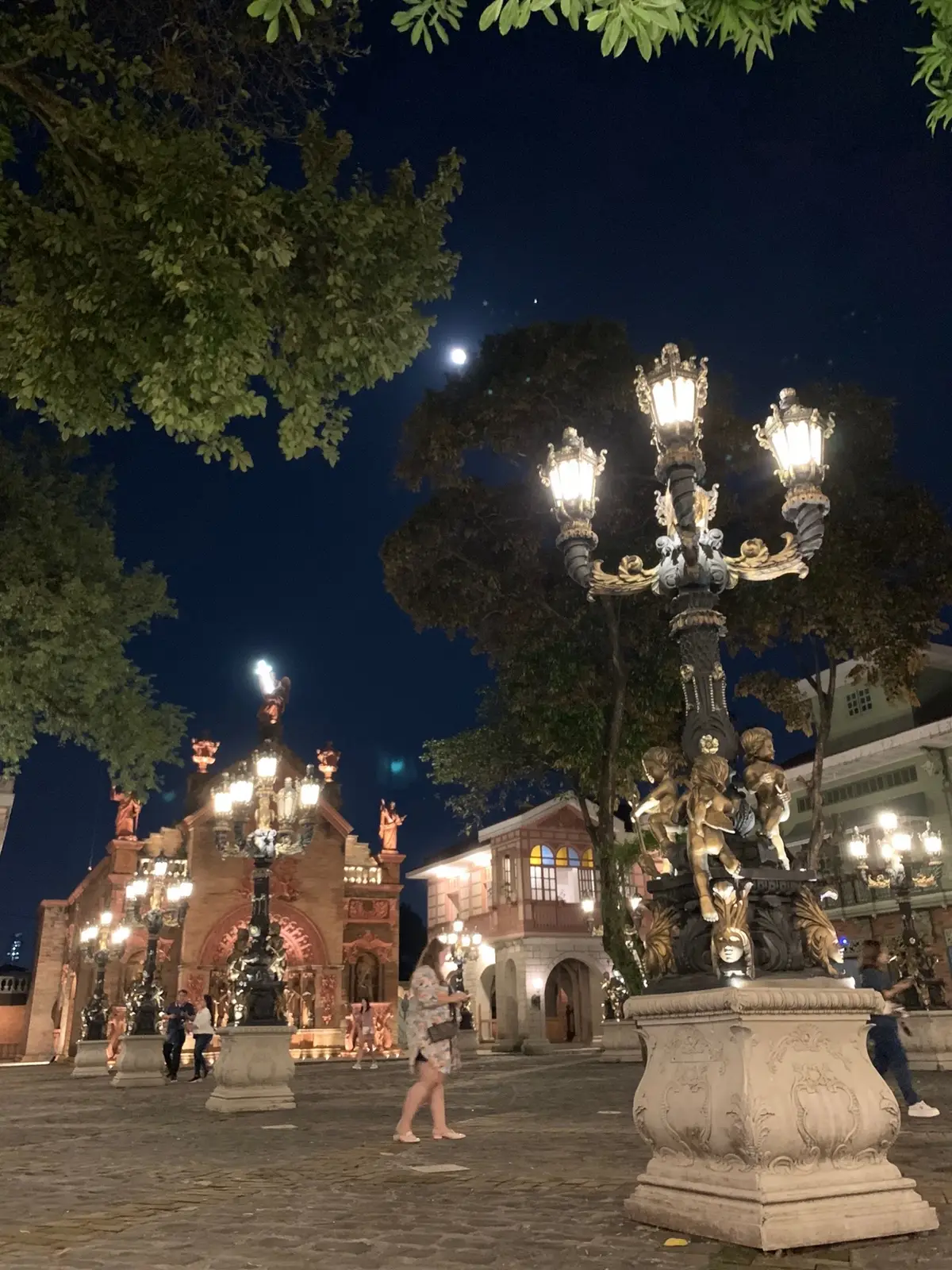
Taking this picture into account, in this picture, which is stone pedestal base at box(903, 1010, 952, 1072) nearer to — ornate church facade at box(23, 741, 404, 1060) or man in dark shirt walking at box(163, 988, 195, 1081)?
man in dark shirt walking at box(163, 988, 195, 1081)

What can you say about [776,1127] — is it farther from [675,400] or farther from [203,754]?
[203,754]

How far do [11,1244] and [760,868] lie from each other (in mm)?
4566

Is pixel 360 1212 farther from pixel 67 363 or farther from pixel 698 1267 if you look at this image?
pixel 67 363

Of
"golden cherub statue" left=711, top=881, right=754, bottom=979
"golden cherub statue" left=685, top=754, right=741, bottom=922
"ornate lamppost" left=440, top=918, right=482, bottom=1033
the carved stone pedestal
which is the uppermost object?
"ornate lamppost" left=440, top=918, right=482, bottom=1033

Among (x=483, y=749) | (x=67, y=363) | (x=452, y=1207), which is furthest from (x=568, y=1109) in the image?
(x=483, y=749)

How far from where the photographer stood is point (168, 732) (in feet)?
49.7

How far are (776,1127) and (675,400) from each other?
538 centimetres

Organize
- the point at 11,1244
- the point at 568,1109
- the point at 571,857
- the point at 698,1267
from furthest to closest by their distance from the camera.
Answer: the point at 571,857 < the point at 568,1109 < the point at 11,1244 < the point at 698,1267

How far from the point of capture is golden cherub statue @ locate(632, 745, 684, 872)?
6.36 m

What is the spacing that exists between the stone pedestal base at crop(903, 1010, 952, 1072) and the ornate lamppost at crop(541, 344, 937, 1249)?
40.9 ft

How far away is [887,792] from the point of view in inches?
1140

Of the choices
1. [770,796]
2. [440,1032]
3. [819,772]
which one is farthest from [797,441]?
[819,772]

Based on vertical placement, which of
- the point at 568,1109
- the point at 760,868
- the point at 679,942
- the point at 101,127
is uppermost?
the point at 101,127

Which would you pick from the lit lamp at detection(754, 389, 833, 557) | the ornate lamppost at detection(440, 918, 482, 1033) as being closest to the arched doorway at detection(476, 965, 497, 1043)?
the ornate lamppost at detection(440, 918, 482, 1033)
